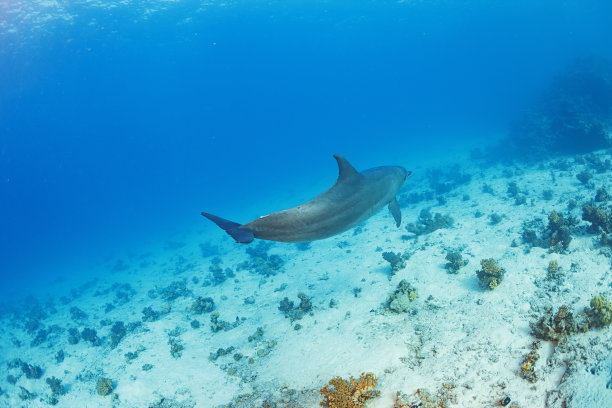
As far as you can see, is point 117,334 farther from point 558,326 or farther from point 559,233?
point 559,233

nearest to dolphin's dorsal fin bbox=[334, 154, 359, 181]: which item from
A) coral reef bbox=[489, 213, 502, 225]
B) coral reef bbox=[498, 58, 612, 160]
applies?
coral reef bbox=[489, 213, 502, 225]

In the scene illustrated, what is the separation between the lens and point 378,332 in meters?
6.92

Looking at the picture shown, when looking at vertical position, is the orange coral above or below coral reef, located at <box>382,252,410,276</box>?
above

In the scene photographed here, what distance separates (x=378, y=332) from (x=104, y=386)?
809cm

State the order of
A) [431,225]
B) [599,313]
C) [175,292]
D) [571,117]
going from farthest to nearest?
[571,117] → [175,292] → [431,225] → [599,313]

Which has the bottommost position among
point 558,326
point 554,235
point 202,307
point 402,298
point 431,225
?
point 202,307

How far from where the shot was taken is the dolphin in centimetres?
446

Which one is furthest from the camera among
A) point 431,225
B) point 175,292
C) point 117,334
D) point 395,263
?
point 175,292

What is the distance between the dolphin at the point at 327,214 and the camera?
446 centimetres

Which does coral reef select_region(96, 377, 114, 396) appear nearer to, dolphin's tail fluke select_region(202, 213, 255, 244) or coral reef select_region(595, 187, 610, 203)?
dolphin's tail fluke select_region(202, 213, 255, 244)

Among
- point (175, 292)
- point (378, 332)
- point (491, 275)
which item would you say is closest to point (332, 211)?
point (378, 332)

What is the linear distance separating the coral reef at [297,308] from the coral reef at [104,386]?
545 cm

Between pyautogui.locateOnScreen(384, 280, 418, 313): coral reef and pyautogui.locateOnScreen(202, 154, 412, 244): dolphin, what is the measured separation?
9.37ft

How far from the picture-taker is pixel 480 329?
5.86 m
